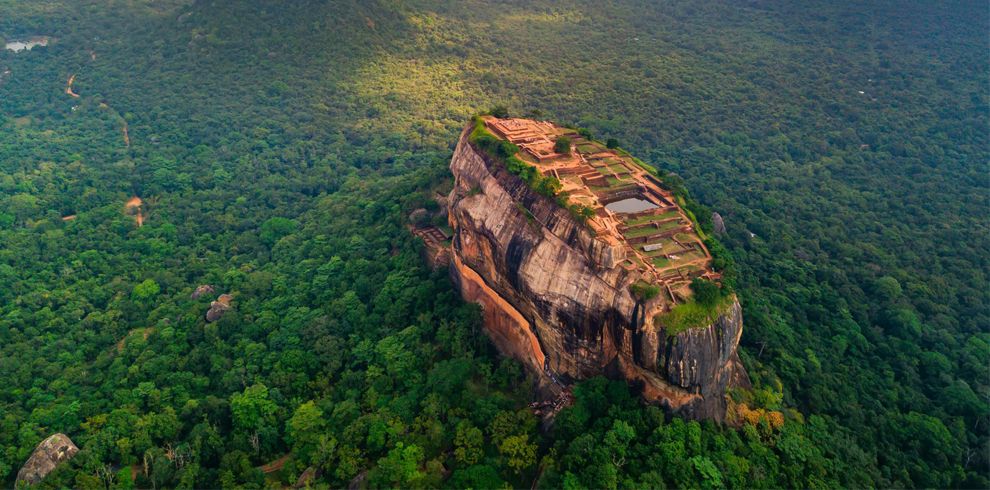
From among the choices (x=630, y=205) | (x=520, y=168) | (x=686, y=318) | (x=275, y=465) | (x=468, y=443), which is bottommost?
(x=275, y=465)

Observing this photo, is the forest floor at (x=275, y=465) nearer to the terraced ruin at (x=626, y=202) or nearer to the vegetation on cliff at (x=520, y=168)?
the vegetation on cliff at (x=520, y=168)

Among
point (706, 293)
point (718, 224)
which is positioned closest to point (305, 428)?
point (706, 293)

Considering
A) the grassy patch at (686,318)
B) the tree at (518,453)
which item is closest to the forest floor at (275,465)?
the tree at (518,453)

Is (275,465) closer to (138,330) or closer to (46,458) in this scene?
(46,458)

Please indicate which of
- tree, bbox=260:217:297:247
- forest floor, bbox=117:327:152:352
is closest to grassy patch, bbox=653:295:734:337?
forest floor, bbox=117:327:152:352

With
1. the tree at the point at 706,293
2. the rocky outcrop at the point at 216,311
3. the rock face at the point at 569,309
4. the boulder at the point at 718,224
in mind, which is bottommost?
the rocky outcrop at the point at 216,311

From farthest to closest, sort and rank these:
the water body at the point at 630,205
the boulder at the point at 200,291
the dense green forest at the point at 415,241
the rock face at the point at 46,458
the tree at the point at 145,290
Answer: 1. the tree at the point at 145,290
2. the boulder at the point at 200,291
3. the water body at the point at 630,205
4. the dense green forest at the point at 415,241
5. the rock face at the point at 46,458

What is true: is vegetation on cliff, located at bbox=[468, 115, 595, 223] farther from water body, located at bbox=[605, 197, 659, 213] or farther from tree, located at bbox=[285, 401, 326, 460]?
tree, located at bbox=[285, 401, 326, 460]
